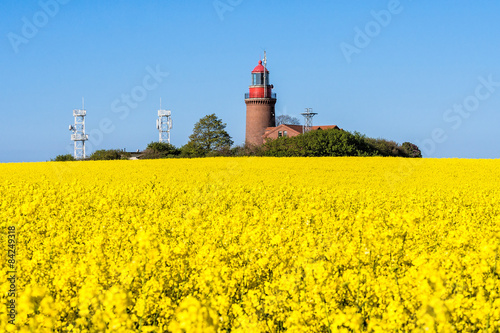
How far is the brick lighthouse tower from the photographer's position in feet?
256

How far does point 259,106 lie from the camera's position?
78938 millimetres

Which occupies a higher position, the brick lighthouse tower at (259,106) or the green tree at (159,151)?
the brick lighthouse tower at (259,106)

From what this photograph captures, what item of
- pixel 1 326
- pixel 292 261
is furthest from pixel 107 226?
pixel 1 326

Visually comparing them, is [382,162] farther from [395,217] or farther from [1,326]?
[1,326]

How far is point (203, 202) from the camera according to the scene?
593 inches

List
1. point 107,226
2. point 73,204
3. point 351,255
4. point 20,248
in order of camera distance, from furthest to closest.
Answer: point 73,204, point 107,226, point 20,248, point 351,255

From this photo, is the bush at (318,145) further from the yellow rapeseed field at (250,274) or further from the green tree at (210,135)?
the yellow rapeseed field at (250,274)

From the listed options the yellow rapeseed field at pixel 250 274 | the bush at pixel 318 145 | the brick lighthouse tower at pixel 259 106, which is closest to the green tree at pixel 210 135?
the brick lighthouse tower at pixel 259 106

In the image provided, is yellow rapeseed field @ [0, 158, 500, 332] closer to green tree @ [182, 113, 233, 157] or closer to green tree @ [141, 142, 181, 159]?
green tree @ [141, 142, 181, 159]

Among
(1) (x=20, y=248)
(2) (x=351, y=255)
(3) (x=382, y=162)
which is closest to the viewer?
(2) (x=351, y=255)

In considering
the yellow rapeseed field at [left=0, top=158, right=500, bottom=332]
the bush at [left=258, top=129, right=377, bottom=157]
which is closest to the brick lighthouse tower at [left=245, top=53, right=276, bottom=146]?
the bush at [left=258, top=129, right=377, bottom=157]

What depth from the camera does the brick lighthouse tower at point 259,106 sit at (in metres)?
78.1

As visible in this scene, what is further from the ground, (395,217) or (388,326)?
(395,217)

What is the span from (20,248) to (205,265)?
349 centimetres
